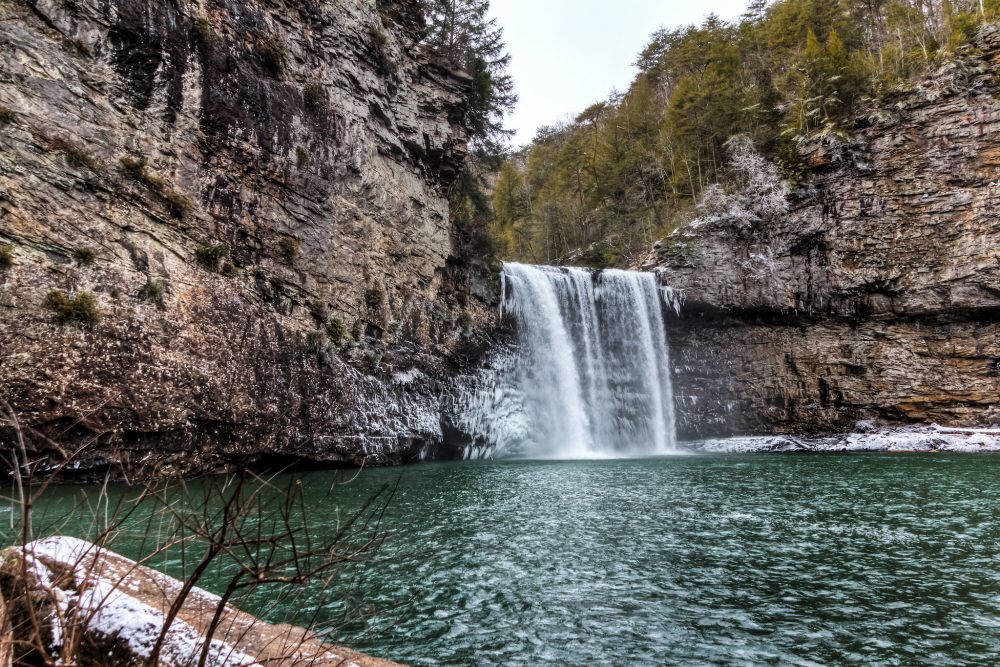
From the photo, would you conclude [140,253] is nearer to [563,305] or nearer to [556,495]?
[556,495]

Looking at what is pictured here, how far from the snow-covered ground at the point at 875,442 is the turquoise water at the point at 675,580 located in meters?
12.6

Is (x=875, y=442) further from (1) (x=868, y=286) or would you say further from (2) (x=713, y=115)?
(2) (x=713, y=115)

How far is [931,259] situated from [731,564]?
24489mm

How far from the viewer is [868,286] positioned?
25.5 metres

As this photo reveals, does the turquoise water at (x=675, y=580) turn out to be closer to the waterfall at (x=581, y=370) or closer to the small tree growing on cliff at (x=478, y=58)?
the waterfall at (x=581, y=370)

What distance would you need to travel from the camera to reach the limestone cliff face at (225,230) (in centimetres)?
1210

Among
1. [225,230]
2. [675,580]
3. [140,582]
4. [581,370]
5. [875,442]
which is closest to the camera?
[140,582]

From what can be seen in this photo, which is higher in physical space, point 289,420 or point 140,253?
point 140,253

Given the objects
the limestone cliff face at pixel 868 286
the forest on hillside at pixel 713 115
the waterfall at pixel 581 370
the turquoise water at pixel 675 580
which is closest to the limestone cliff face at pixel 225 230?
the waterfall at pixel 581 370

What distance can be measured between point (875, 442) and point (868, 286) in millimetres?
7154

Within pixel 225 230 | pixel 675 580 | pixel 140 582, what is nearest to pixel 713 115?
pixel 225 230

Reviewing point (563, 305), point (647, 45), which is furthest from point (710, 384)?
point (647, 45)

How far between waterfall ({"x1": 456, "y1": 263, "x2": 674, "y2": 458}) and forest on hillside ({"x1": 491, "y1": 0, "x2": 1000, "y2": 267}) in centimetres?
535

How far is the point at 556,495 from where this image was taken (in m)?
11.9
